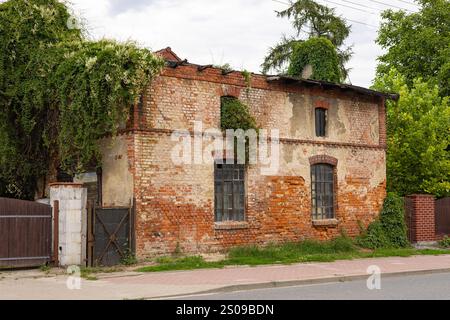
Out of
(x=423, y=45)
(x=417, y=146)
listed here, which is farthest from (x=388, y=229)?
(x=423, y=45)

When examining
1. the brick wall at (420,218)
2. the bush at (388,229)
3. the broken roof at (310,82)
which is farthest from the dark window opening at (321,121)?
the brick wall at (420,218)

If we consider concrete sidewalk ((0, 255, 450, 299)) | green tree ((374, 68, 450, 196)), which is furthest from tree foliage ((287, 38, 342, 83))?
concrete sidewalk ((0, 255, 450, 299))

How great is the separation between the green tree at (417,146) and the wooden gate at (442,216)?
13.4 ft

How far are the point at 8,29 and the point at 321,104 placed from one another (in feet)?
34.6

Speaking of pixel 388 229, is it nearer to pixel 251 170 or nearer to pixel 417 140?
pixel 251 170

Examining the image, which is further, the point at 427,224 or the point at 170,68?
the point at 427,224

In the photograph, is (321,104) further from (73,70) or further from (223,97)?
(73,70)

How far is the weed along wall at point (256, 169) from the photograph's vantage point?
59.6ft

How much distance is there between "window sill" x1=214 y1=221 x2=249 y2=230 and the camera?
19.5 metres

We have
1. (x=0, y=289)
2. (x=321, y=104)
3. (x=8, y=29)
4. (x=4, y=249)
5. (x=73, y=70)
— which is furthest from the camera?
(x=321, y=104)

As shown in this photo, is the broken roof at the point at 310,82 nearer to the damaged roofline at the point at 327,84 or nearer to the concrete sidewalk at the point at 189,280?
the damaged roofline at the point at 327,84

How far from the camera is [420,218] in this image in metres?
24.2

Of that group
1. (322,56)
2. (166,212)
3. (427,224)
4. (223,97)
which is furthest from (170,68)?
(427,224)
